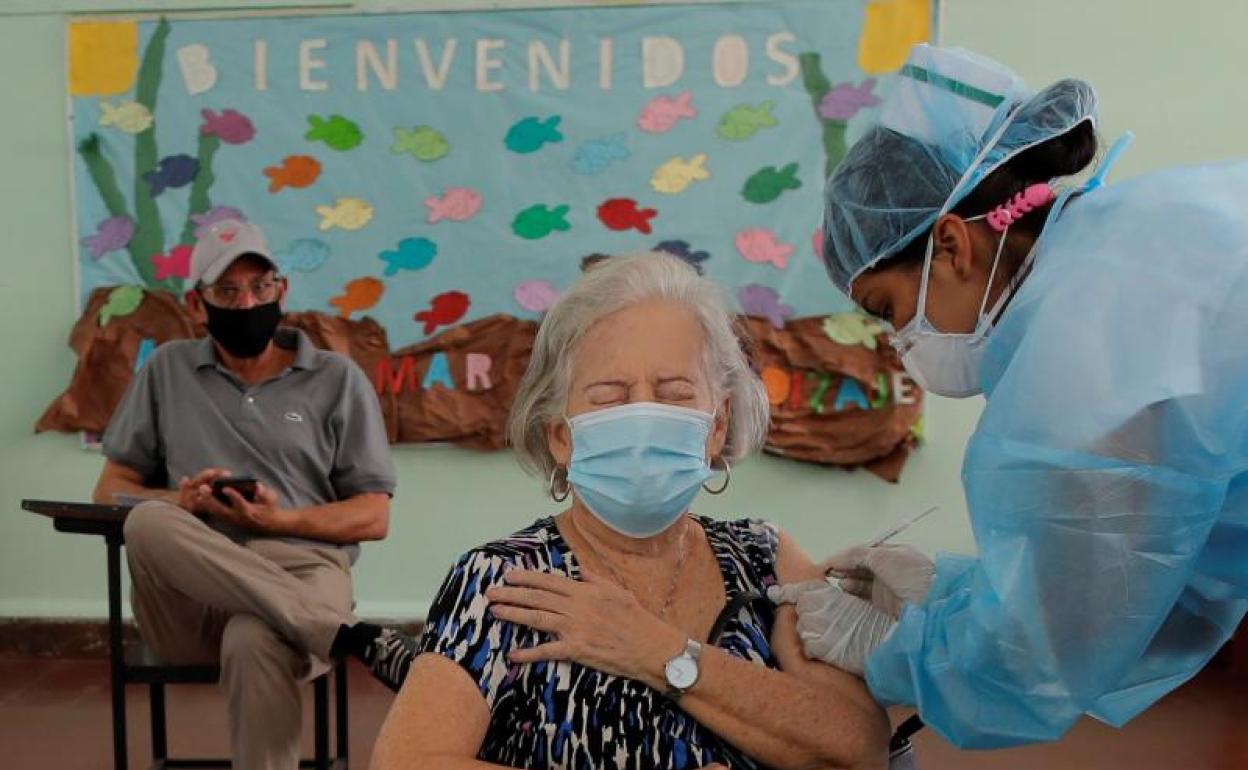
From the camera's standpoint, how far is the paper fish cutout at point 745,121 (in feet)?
12.4

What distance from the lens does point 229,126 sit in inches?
154

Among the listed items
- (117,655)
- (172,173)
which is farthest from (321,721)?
(172,173)

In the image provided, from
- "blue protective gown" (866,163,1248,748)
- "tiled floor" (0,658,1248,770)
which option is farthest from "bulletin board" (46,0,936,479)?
"blue protective gown" (866,163,1248,748)

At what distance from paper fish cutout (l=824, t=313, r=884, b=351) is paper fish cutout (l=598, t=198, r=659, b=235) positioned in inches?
27.4

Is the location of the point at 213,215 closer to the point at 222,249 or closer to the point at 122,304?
the point at 122,304

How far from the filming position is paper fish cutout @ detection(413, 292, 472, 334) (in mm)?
3896

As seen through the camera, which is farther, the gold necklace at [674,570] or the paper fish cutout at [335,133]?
the paper fish cutout at [335,133]

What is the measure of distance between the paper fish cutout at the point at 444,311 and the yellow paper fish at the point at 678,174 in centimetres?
76

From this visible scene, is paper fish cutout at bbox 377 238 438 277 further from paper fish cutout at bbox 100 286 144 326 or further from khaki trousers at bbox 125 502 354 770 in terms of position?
khaki trousers at bbox 125 502 354 770

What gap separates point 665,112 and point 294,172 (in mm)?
1274

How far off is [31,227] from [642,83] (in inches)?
86.6

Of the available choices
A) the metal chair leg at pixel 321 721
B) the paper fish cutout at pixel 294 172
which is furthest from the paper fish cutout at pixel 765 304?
the metal chair leg at pixel 321 721

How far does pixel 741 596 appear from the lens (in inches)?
58.7

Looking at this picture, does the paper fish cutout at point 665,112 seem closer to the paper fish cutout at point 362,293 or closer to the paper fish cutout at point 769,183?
the paper fish cutout at point 769,183
